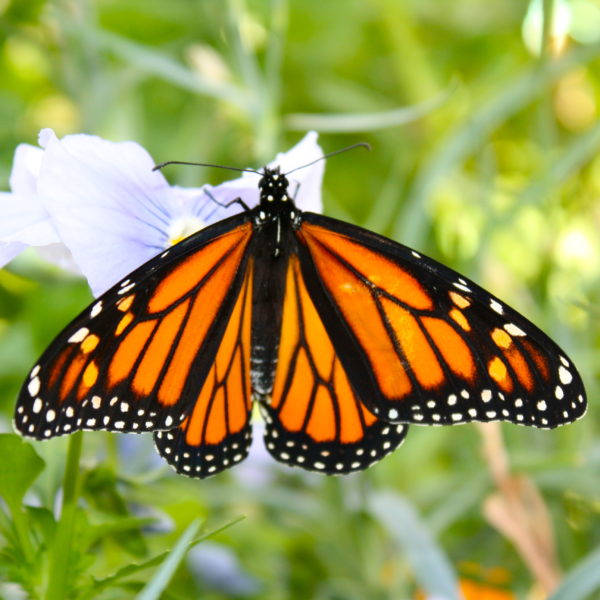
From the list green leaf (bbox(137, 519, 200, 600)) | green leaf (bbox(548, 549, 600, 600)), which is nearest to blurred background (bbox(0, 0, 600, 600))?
green leaf (bbox(548, 549, 600, 600))

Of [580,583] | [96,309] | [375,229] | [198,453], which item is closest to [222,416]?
[198,453]

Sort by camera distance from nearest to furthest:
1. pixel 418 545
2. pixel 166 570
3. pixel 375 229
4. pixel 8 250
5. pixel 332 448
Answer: pixel 166 570, pixel 8 250, pixel 332 448, pixel 418 545, pixel 375 229

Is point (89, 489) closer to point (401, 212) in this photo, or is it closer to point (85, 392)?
point (85, 392)

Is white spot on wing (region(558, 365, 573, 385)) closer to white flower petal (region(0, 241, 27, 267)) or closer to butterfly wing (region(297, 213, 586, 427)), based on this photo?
butterfly wing (region(297, 213, 586, 427))

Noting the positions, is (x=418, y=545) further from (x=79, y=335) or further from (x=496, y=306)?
(x=79, y=335)

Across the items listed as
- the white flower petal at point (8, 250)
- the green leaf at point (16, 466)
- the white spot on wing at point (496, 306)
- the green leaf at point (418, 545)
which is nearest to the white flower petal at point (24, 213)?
the white flower petal at point (8, 250)

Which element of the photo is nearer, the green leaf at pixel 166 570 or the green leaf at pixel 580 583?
the green leaf at pixel 166 570

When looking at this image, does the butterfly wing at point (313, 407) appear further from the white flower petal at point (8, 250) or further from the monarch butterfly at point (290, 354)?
the white flower petal at point (8, 250)
